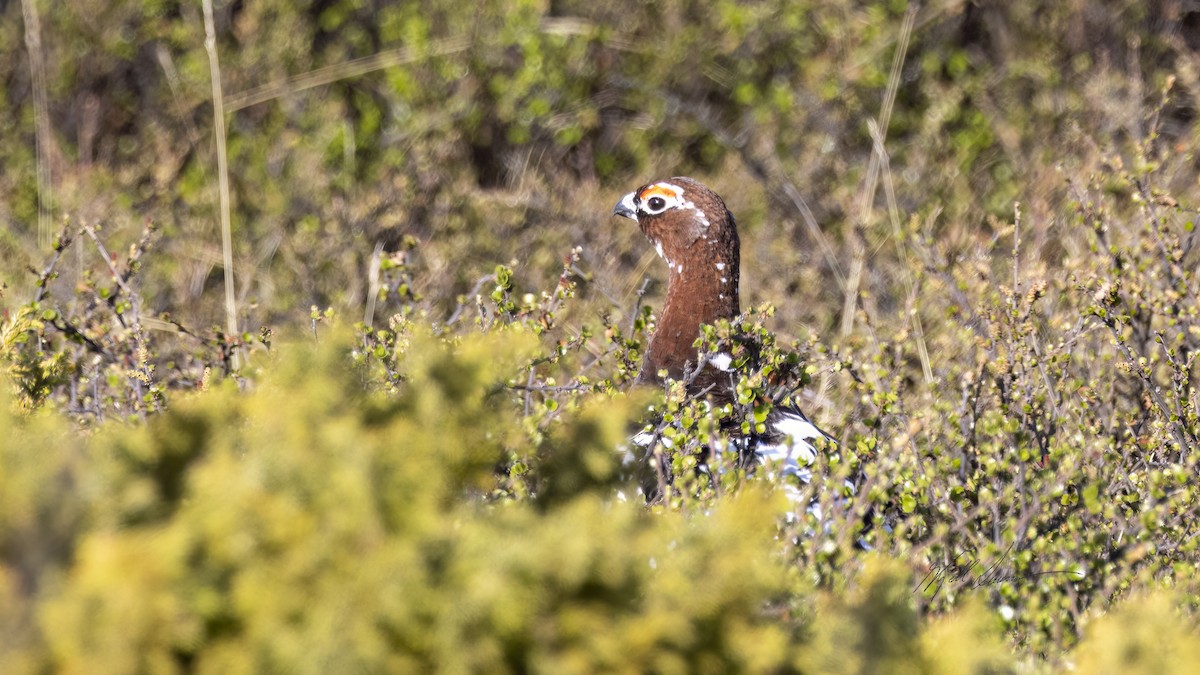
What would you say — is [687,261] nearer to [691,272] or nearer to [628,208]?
[691,272]

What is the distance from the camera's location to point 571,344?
346 cm

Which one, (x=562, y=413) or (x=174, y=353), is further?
(x=174, y=353)

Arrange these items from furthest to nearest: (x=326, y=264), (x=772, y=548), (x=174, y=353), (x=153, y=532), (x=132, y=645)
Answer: (x=326, y=264)
(x=174, y=353)
(x=772, y=548)
(x=153, y=532)
(x=132, y=645)

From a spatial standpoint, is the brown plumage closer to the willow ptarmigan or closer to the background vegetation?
the willow ptarmigan

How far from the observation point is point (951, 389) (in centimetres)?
413

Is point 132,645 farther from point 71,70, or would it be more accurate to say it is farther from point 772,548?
point 71,70

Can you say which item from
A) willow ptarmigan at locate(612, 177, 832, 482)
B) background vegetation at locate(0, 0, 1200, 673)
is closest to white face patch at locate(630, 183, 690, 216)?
willow ptarmigan at locate(612, 177, 832, 482)

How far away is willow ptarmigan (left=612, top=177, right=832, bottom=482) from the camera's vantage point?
147 inches

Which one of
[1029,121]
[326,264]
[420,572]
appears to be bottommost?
[1029,121]

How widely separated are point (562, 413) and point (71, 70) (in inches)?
224

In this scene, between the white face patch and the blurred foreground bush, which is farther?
the white face patch

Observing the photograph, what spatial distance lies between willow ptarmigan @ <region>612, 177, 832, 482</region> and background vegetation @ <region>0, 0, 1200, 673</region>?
7.7 inches

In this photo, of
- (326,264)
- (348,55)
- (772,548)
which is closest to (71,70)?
(348,55)

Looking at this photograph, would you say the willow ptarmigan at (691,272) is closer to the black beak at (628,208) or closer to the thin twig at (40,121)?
the black beak at (628,208)
